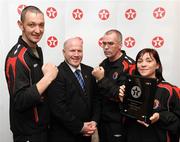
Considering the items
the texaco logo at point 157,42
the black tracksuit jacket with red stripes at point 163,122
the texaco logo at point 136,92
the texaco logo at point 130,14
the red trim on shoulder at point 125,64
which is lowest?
the black tracksuit jacket with red stripes at point 163,122

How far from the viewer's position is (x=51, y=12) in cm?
225

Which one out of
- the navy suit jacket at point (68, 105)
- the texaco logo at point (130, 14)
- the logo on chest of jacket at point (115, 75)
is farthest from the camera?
the texaco logo at point (130, 14)

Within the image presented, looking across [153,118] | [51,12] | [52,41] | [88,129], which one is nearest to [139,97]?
[153,118]

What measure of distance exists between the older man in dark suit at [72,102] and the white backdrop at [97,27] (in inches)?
14.8

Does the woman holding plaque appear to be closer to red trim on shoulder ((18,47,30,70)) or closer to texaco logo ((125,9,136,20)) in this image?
red trim on shoulder ((18,47,30,70))

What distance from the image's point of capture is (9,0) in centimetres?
217

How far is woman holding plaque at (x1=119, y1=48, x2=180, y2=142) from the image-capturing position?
1610 millimetres

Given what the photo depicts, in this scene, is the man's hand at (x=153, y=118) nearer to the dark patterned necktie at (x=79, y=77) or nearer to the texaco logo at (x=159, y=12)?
the dark patterned necktie at (x=79, y=77)

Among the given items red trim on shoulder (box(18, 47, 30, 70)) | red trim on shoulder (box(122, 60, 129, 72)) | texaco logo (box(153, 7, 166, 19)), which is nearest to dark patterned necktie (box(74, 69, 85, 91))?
red trim on shoulder (box(122, 60, 129, 72))

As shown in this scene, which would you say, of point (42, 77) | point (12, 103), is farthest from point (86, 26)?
point (12, 103)

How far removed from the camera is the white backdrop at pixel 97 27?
221 centimetres

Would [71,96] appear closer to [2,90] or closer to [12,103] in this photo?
[12,103]

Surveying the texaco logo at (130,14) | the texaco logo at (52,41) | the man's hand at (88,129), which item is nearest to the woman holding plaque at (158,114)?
the man's hand at (88,129)

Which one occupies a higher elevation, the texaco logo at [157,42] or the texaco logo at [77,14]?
the texaco logo at [77,14]
